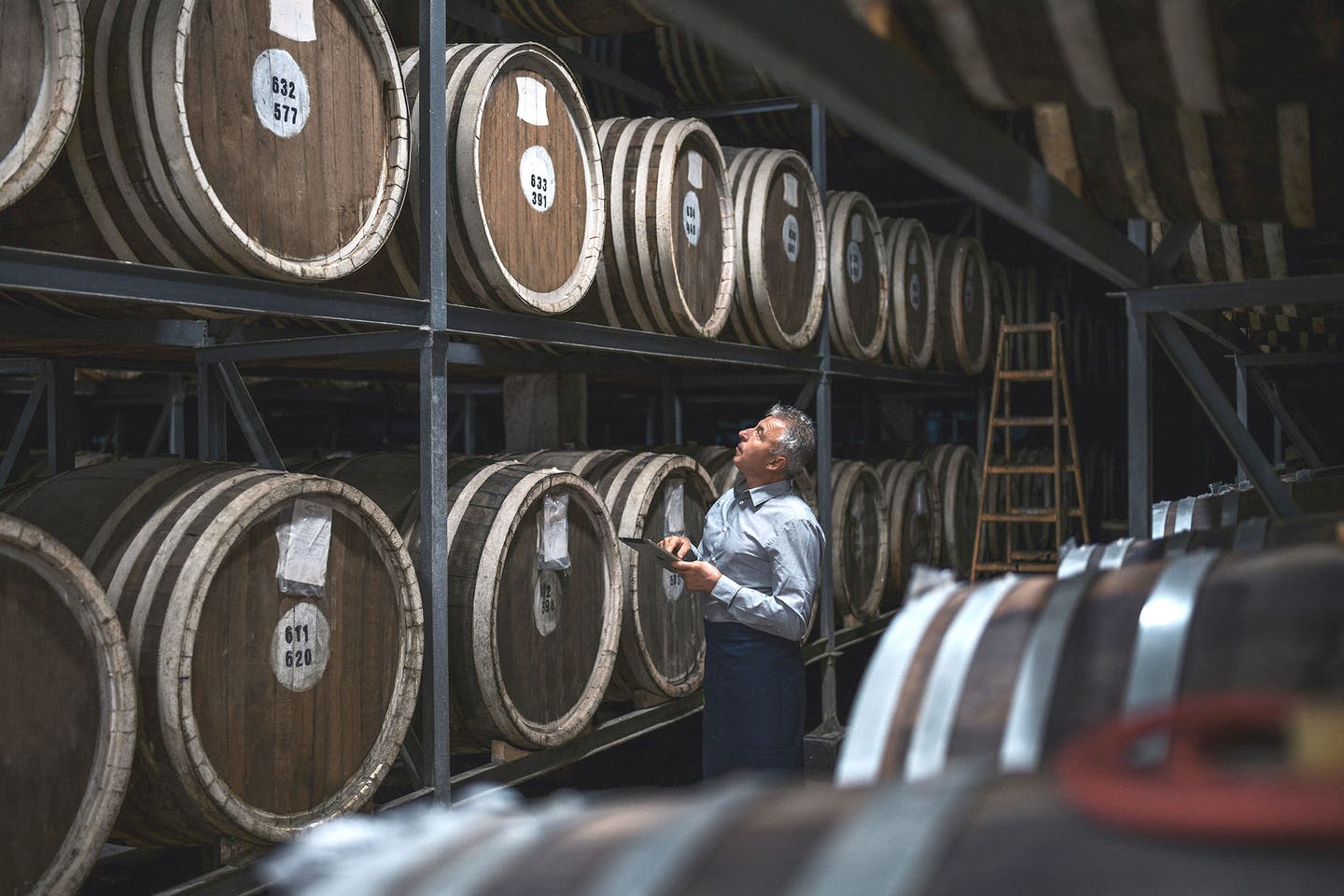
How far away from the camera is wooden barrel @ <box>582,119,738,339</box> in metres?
4.38

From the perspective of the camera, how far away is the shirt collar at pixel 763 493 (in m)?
4.12

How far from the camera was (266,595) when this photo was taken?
2.80 m

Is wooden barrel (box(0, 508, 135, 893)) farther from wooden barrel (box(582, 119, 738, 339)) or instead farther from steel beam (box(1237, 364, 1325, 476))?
steel beam (box(1237, 364, 1325, 476))

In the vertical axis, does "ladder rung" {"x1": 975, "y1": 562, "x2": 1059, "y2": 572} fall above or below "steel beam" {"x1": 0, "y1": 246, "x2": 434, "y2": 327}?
below

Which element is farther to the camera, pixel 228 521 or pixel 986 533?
pixel 986 533

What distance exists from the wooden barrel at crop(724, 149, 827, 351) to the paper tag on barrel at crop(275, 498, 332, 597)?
8.72ft

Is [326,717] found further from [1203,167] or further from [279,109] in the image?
[1203,167]

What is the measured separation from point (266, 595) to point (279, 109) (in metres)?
1.20

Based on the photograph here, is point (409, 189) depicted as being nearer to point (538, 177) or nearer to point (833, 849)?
point (538, 177)

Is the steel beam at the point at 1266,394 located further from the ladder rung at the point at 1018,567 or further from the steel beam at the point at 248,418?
the steel beam at the point at 248,418

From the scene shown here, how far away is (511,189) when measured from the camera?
144 inches

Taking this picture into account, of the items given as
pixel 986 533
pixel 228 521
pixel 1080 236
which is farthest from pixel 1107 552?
pixel 986 533

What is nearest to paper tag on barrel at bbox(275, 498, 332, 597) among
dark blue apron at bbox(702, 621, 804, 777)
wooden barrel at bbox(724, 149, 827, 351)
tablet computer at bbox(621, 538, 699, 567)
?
tablet computer at bbox(621, 538, 699, 567)

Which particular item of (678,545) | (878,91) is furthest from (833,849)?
(678,545)
